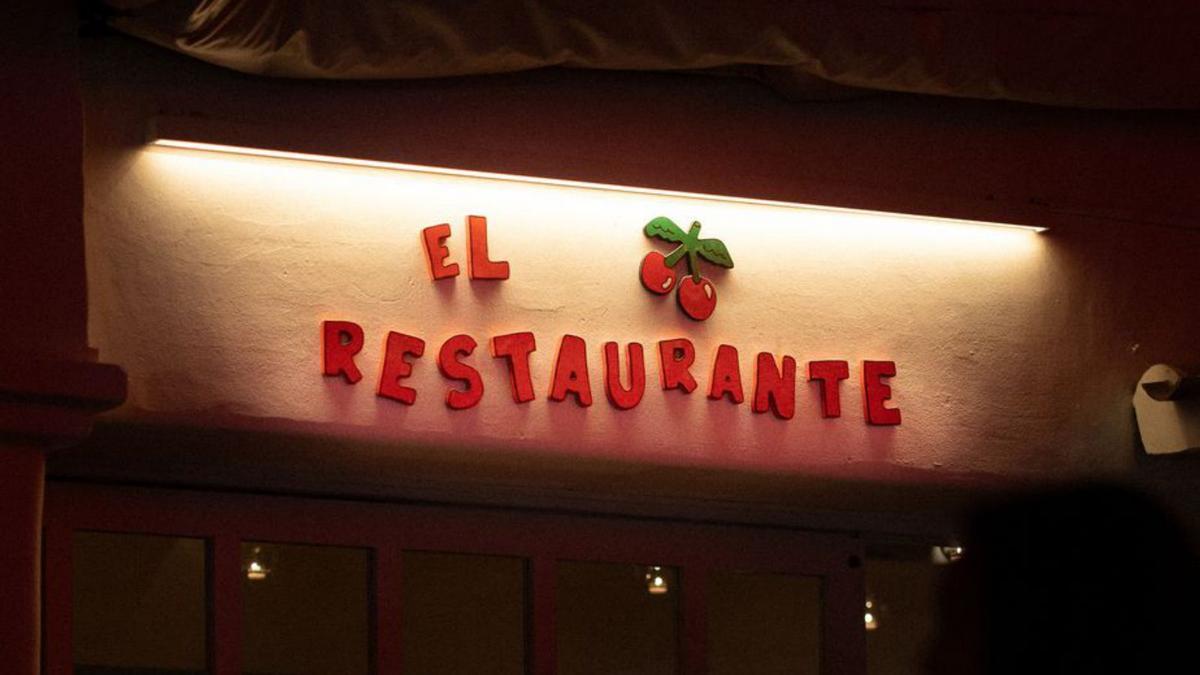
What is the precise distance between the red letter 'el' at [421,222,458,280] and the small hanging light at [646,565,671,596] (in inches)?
56.8

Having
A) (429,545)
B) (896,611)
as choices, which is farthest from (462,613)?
(896,611)

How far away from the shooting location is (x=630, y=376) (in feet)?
23.1

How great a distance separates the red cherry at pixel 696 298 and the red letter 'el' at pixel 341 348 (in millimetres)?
1130

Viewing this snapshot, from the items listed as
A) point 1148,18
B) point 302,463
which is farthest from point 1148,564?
point 1148,18

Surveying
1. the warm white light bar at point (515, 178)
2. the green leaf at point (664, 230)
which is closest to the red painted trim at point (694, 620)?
the green leaf at point (664, 230)

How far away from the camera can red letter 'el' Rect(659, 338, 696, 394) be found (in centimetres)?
709

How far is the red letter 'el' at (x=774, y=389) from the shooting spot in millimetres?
7188

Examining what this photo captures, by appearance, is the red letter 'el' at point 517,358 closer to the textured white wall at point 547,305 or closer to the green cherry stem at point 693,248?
the textured white wall at point 547,305

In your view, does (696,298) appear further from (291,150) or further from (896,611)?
(896,611)

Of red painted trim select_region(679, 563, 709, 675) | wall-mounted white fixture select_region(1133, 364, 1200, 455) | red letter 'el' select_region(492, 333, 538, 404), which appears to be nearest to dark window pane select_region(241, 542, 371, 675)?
red letter 'el' select_region(492, 333, 538, 404)

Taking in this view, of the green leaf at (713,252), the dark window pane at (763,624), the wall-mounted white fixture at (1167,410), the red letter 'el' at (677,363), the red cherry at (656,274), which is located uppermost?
the green leaf at (713,252)

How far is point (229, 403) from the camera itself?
6441 mm

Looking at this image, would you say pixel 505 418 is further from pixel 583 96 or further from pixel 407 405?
pixel 583 96

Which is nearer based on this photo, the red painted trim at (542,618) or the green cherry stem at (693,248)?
the green cherry stem at (693,248)
